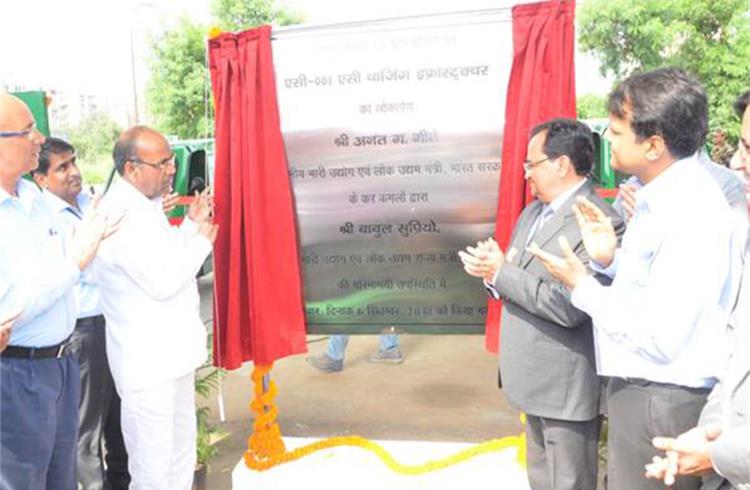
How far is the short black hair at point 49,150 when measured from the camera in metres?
3.17

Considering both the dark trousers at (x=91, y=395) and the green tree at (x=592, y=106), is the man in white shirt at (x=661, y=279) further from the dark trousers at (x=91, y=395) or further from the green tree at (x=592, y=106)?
the green tree at (x=592, y=106)

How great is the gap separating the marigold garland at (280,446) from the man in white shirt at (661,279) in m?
1.16

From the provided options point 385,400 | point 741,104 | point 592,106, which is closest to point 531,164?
point 741,104

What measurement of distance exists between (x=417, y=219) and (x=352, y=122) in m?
0.52

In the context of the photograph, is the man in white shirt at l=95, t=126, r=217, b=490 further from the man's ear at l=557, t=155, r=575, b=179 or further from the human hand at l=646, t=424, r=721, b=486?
the human hand at l=646, t=424, r=721, b=486

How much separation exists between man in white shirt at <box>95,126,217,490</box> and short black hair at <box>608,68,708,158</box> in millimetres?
1732

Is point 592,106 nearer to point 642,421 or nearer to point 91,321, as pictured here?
point 91,321

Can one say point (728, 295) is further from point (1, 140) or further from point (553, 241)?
point (1, 140)

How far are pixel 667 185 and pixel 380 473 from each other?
1.99 m

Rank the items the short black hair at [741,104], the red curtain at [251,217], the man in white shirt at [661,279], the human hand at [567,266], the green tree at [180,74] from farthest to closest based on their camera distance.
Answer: the green tree at [180,74], the red curtain at [251,217], the short black hair at [741,104], the human hand at [567,266], the man in white shirt at [661,279]

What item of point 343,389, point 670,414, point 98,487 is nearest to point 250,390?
point 343,389

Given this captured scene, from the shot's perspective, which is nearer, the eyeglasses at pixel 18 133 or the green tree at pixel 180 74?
the eyeglasses at pixel 18 133

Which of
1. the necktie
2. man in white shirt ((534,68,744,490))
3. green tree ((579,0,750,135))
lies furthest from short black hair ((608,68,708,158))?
green tree ((579,0,750,135))

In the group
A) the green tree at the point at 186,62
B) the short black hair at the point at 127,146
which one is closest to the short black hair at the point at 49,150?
the short black hair at the point at 127,146
